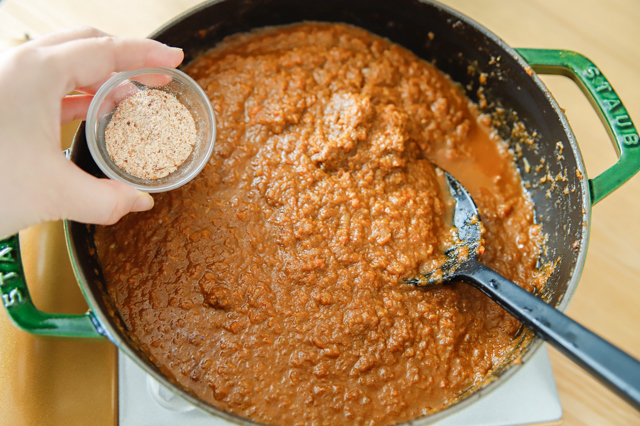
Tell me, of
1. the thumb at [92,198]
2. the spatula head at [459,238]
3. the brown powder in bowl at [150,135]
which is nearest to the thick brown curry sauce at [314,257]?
the spatula head at [459,238]

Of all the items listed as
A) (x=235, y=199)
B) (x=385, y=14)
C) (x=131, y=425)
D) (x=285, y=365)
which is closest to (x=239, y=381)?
(x=285, y=365)

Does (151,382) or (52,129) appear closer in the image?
(52,129)

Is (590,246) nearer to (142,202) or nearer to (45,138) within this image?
(142,202)

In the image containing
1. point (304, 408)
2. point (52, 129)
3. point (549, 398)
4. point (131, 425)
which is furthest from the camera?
point (549, 398)

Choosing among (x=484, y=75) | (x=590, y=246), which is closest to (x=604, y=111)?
(x=484, y=75)

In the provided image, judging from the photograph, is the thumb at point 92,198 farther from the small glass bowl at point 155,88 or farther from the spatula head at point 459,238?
the spatula head at point 459,238

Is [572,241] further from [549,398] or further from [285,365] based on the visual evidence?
[285,365]

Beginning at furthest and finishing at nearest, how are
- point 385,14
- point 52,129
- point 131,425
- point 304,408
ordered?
1. point 385,14
2. point 131,425
3. point 304,408
4. point 52,129
